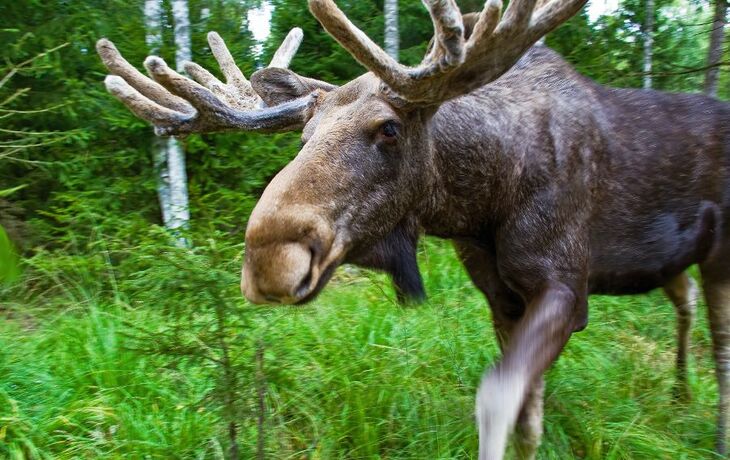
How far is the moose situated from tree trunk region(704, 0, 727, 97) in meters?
2.85

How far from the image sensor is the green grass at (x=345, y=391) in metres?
3.62

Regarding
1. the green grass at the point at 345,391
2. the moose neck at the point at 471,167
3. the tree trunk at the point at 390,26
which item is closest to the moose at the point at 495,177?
the moose neck at the point at 471,167

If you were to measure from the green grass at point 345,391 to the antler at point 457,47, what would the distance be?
1.29 metres

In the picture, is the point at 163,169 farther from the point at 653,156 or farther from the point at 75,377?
the point at 653,156

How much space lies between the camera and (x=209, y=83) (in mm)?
4008

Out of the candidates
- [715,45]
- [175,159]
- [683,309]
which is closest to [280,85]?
[683,309]

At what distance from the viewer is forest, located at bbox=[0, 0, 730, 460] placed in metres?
3.37

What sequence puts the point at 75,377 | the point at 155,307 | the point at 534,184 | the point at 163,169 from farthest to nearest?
the point at 163,169, the point at 75,377, the point at 155,307, the point at 534,184

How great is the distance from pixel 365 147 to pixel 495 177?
67 centimetres

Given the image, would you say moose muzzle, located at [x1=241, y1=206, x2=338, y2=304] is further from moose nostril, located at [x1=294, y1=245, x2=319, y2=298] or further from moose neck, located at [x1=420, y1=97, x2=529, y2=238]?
moose neck, located at [x1=420, y1=97, x2=529, y2=238]

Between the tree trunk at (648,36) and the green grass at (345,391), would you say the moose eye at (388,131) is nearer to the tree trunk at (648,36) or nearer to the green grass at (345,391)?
the green grass at (345,391)

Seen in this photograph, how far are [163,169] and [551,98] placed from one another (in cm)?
580

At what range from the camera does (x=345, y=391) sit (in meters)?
3.99

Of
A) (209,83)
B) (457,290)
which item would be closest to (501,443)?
(209,83)
